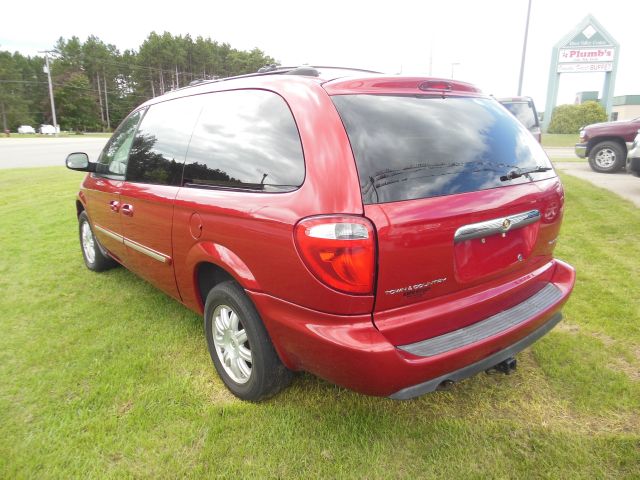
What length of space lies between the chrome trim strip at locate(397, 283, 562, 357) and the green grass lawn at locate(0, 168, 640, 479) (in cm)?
58

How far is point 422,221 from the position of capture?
70.6 inches

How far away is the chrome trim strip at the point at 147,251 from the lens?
290cm

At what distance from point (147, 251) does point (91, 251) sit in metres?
1.97

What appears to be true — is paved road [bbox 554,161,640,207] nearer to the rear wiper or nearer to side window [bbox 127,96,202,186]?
the rear wiper

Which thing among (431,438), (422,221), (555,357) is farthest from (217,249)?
(555,357)

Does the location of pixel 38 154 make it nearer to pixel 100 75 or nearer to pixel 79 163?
pixel 79 163

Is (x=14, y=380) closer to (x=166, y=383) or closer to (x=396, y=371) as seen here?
(x=166, y=383)

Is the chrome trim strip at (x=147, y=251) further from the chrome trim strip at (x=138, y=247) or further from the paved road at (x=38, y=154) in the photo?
the paved road at (x=38, y=154)

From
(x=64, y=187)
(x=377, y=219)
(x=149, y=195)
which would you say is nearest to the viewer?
(x=377, y=219)

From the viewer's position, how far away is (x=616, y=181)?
31.4 ft

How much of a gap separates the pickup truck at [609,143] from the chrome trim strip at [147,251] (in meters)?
12.0

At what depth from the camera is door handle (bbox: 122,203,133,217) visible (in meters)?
3.23

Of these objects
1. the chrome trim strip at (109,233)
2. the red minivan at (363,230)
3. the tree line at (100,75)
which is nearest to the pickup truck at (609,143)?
the red minivan at (363,230)

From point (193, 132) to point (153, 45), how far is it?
3332 inches
